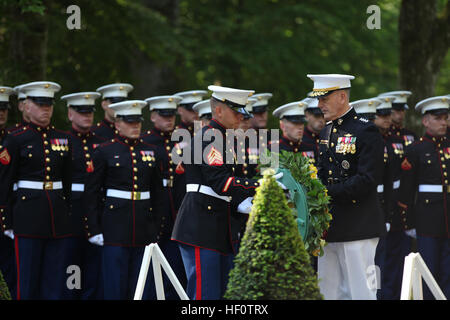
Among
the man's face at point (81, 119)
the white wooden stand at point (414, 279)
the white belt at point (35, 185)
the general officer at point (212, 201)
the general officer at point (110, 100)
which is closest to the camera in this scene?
the white wooden stand at point (414, 279)

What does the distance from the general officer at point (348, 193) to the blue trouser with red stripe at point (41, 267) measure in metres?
3.28

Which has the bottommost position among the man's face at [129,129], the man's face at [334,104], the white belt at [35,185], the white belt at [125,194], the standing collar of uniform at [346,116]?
the white belt at [125,194]

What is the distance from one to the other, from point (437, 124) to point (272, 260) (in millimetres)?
5540

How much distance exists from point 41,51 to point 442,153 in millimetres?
5860

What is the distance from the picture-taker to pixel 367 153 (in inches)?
249

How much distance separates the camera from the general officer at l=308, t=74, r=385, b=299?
6305mm

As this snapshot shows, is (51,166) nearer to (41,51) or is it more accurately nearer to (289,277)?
(41,51)

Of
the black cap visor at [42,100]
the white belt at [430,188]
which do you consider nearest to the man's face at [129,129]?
the black cap visor at [42,100]

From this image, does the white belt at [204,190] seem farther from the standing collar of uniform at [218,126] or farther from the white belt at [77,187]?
the white belt at [77,187]

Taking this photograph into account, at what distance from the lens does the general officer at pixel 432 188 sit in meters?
9.17

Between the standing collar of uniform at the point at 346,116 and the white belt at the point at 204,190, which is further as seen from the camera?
the standing collar of uniform at the point at 346,116

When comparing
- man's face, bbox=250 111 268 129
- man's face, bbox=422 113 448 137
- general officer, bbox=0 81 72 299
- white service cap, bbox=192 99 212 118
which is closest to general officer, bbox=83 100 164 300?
general officer, bbox=0 81 72 299

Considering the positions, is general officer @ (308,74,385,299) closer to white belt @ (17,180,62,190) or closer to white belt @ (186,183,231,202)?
white belt @ (186,183,231,202)

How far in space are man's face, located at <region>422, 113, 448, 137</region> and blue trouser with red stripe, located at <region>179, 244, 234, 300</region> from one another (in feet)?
13.9
